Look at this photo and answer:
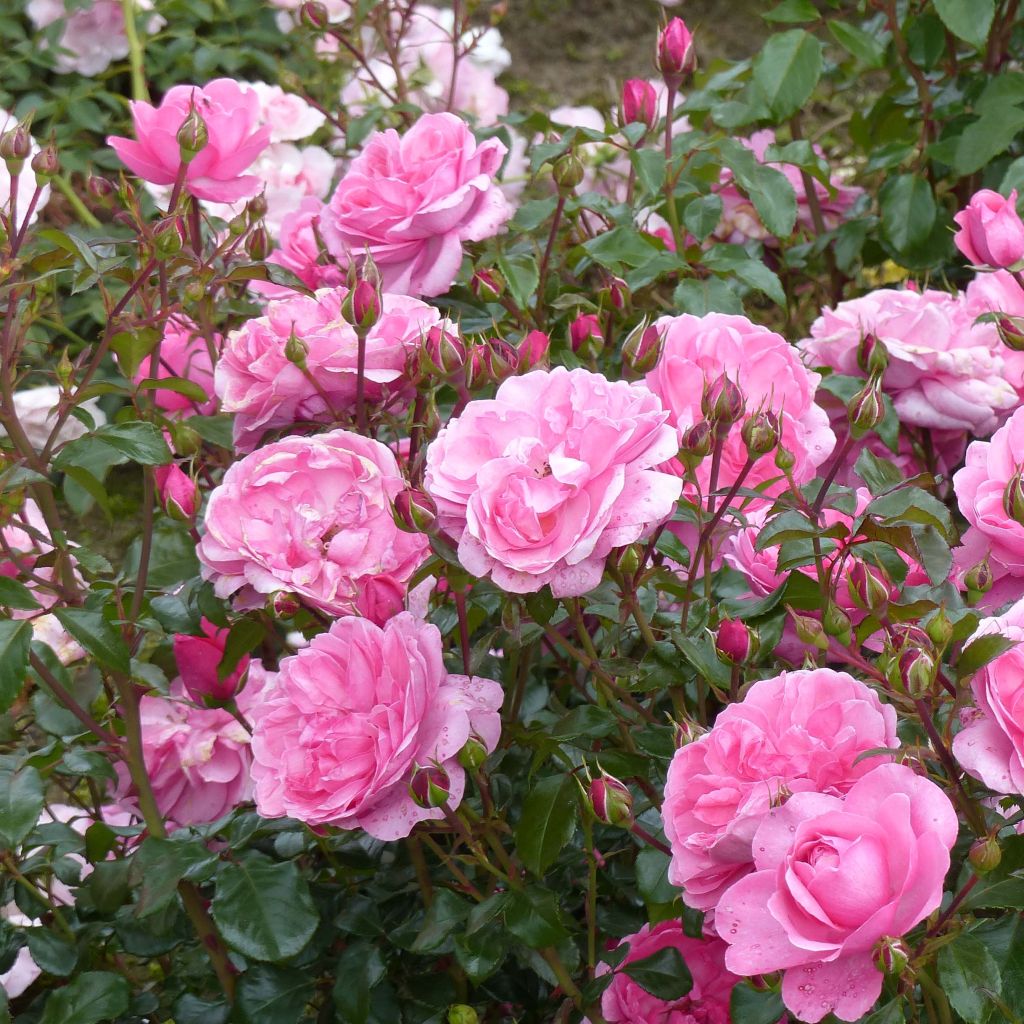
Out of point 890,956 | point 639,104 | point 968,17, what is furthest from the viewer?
point 968,17

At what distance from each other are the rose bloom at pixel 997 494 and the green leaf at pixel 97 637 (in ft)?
1.98

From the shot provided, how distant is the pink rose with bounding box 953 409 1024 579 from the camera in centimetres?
84

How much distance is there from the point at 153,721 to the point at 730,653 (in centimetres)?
61

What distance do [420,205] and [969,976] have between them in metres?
0.73

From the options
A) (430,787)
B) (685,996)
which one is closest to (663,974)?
(685,996)

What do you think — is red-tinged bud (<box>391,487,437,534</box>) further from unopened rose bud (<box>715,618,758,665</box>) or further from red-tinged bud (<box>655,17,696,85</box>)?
red-tinged bud (<box>655,17,696,85</box>)

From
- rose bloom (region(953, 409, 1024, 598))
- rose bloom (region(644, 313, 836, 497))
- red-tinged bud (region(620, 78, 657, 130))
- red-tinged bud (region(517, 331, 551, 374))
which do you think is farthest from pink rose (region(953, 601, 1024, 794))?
red-tinged bud (region(620, 78, 657, 130))

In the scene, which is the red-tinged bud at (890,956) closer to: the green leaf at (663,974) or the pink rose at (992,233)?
the green leaf at (663,974)

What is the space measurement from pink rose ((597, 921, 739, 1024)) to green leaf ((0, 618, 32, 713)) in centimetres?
47

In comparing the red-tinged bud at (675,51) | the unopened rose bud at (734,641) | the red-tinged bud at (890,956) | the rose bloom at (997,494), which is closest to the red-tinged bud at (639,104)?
the red-tinged bud at (675,51)

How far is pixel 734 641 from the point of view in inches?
31.5

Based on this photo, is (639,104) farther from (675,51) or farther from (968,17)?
(968,17)

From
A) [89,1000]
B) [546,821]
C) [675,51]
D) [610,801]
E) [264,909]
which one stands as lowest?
[89,1000]

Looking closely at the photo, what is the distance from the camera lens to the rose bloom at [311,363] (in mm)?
946
